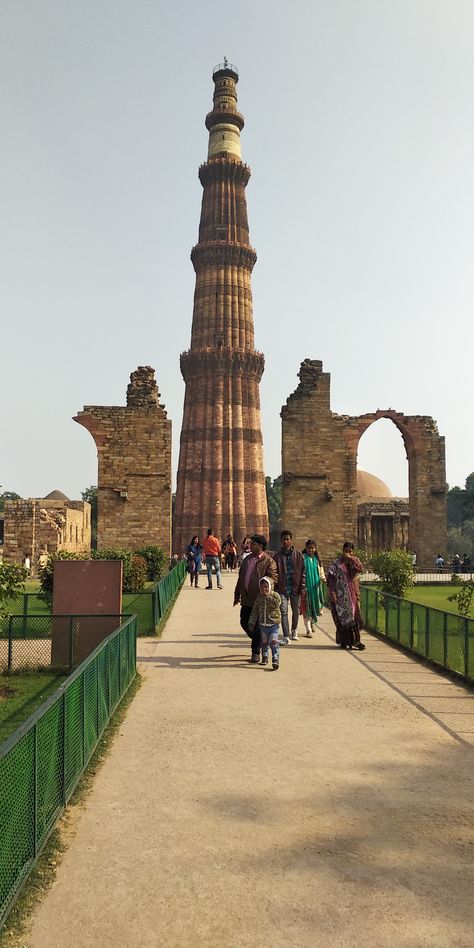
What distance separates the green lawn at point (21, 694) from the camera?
6.59 metres

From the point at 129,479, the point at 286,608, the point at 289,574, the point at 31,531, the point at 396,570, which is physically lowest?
the point at 286,608

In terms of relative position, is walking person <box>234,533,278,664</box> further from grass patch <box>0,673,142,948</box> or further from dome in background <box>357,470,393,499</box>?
dome in background <box>357,470,393,499</box>

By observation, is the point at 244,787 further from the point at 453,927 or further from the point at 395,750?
the point at 453,927

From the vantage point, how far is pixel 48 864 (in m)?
3.52

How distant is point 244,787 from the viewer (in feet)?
14.9

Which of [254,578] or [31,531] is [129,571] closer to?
[254,578]

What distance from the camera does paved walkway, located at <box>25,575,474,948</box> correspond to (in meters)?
2.95

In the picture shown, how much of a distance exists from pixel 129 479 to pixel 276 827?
23.1 metres

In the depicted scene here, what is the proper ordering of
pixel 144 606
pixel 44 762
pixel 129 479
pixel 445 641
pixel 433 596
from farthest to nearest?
pixel 129 479 < pixel 433 596 < pixel 144 606 < pixel 445 641 < pixel 44 762

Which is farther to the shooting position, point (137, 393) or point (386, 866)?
point (137, 393)

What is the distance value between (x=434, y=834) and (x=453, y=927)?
37.1 inches

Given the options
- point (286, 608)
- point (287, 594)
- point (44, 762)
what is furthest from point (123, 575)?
point (44, 762)

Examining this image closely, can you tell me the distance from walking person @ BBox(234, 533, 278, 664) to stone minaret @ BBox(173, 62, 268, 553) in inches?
1461

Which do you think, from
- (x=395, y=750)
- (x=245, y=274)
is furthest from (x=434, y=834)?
(x=245, y=274)
